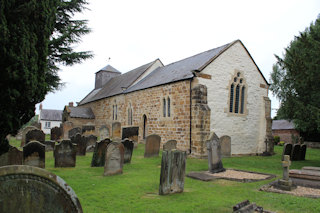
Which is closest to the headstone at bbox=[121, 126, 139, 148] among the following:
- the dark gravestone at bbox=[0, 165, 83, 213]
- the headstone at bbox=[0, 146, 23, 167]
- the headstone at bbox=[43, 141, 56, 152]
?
the headstone at bbox=[43, 141, 56, 152]

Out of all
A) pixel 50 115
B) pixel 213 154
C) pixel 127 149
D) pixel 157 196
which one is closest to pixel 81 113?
pixel 127 149

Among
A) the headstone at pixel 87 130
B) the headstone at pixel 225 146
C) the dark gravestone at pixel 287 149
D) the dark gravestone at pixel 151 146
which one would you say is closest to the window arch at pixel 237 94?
the headstone at pixel 225 146

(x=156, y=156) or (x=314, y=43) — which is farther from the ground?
(x=314, y=43)

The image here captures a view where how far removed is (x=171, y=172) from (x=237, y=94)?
11.9m

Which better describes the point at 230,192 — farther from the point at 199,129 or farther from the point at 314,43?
the point at 314,43

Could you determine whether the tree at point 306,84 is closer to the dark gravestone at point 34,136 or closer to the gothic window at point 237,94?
the gothic window at point 237,94

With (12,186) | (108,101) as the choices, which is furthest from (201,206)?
(108,101)

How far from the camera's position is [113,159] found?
8938 millimetres

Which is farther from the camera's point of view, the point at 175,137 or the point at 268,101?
the point at 268,101

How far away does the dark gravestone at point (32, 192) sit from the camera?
2.81m

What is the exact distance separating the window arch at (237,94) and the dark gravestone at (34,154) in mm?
12055

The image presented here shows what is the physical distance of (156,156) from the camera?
539 inches

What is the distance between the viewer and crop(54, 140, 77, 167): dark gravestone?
991 cm

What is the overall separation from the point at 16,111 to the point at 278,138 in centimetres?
3280
